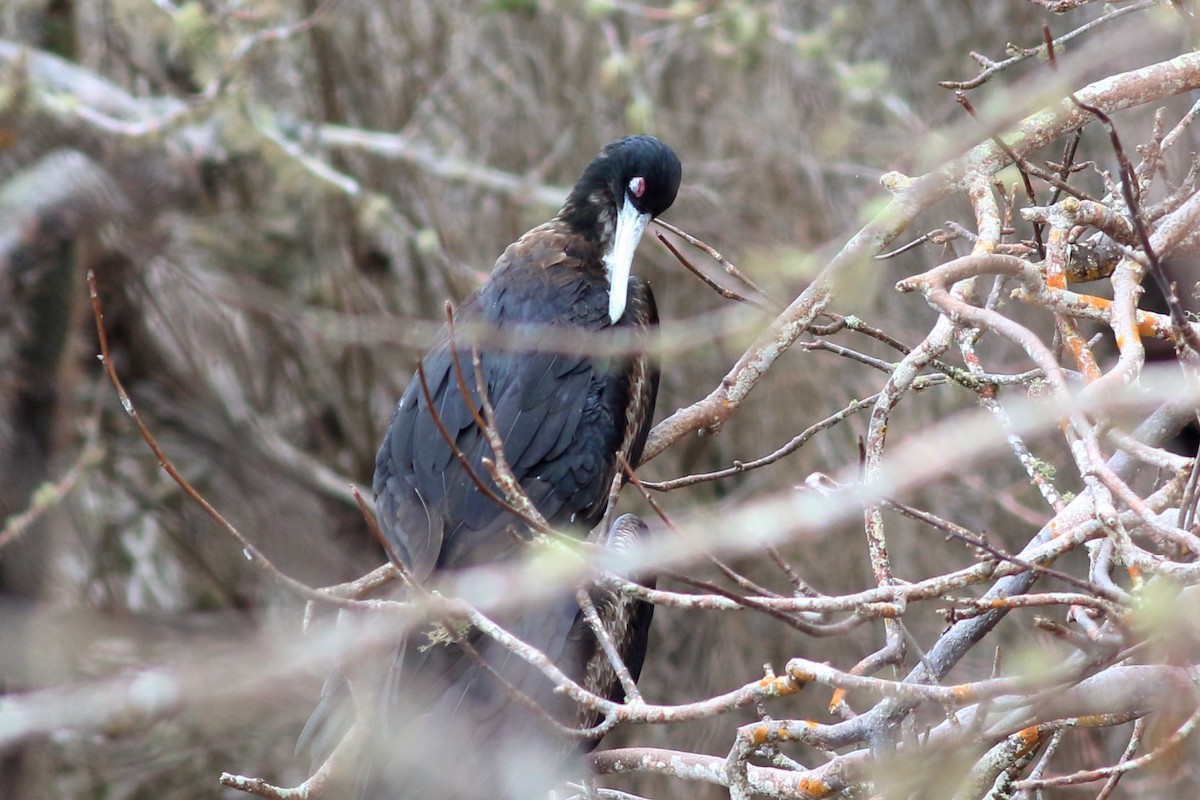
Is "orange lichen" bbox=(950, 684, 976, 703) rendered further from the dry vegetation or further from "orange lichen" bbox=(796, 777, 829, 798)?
the dry vegetation

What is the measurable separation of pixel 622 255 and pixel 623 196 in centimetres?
24

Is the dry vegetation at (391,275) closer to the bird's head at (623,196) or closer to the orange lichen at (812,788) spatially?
the bird's head at (623,196)

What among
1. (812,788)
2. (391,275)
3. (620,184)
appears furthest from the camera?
(391,275)

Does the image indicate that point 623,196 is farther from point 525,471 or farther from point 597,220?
point 525,471

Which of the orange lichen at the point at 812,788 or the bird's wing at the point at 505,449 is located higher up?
the bird's wing at the point at 505,449

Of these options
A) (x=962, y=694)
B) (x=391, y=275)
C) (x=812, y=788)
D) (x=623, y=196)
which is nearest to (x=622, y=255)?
(x=623, y=196)

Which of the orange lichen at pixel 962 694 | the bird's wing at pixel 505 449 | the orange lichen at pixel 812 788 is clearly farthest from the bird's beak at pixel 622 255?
the orange lichen at pixel 962 694

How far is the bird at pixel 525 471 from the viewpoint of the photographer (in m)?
2.63

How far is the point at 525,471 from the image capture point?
307cm

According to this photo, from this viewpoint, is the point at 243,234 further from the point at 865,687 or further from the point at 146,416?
the point at 865,687

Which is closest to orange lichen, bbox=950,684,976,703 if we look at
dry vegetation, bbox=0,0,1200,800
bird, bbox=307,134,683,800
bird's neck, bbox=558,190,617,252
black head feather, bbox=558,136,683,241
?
bird, bbox=307,134,683,800

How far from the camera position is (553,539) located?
176 centimetres

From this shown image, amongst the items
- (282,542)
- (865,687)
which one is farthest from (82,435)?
(865,687)

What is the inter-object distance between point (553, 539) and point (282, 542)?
3701 mm
